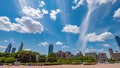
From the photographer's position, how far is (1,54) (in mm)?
76312

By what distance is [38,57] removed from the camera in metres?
73.9

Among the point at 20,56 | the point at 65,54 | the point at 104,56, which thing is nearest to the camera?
the point at 20,56

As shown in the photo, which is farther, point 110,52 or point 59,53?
point 110,52

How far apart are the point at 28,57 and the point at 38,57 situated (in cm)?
669

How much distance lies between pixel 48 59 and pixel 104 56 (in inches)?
4087

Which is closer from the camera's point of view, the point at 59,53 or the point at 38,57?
the point at 38,57

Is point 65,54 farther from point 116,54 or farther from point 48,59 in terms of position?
point 48,59

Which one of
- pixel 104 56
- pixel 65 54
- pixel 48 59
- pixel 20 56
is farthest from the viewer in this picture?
A: pixel 104 56

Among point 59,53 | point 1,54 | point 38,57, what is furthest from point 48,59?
point 59,53

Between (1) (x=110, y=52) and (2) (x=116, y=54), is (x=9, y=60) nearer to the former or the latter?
(2) (x=116, y=54)

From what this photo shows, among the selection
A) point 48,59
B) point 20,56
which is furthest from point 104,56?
point 20,56

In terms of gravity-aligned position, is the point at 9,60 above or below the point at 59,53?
below

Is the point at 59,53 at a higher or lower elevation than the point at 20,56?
higher

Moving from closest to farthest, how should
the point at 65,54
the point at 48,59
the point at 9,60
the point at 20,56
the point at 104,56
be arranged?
the point at 9,60, the point at 20,56, the point at 48,59, the point at 65,54, the point at 104,56
